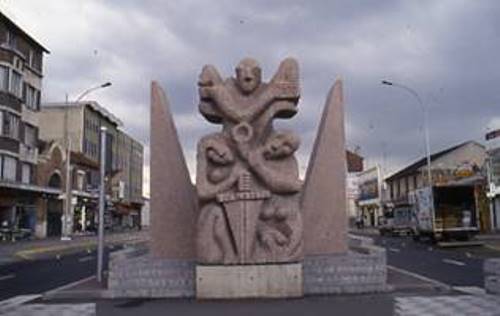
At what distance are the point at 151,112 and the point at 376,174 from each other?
8564 centimetres

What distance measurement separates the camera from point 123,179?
88.9 m

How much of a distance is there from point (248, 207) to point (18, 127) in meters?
38.5

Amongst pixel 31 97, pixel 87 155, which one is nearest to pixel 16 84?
pixel 31 97

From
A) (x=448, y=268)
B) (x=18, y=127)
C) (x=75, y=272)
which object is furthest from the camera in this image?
(x=18, y=127)

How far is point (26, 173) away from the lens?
49312mm

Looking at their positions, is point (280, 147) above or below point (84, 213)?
below

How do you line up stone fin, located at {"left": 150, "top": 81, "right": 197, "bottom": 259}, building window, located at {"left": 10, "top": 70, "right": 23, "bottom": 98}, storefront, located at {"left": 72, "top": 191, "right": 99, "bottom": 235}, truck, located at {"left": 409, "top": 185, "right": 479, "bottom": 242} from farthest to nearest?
1. storefront, located at {"left": 72, "top": 191, "right": 99, "bottom": 235}
2. building window, located at {"left": 10, "top": 70, "right": 23, "bottom": 98}
3. truck, located at {"left": 409, "top": 185, "right": 479, "bottom": 242}
4. stone fin, located at {"left": 150, "top": 81, "right": 197, "bottom": 259}

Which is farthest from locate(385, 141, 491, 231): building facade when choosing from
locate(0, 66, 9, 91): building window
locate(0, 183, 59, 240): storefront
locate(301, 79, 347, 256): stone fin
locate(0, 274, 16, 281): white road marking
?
locate(301, 79, 347, 256): stone fin

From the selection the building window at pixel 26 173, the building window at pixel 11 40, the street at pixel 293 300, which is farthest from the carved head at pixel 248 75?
the building window at pixel 26 173

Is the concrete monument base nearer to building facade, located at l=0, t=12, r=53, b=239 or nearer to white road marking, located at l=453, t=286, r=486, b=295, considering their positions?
white road marking, located at l=453, t=286, r=486, b=295

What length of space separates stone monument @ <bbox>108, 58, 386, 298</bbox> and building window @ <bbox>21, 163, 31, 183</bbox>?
36.1m

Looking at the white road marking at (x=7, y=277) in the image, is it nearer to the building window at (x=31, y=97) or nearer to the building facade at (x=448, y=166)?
Answer: the building window at (x=31, y=97)

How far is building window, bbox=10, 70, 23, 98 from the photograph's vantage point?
150 feet

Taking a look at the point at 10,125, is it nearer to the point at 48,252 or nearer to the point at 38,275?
the point at 48,252
